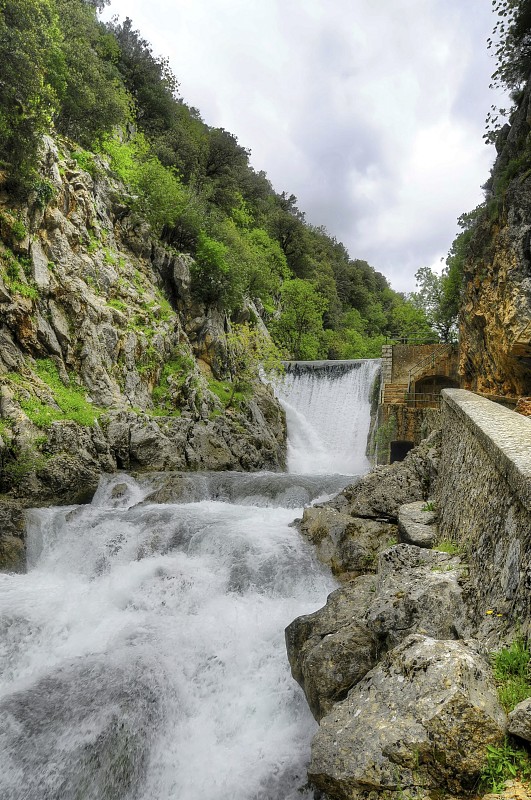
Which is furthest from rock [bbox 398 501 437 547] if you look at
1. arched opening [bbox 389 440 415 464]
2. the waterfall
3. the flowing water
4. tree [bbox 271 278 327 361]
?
tree [bbox 271 278 327 361]

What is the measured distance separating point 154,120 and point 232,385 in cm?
2430

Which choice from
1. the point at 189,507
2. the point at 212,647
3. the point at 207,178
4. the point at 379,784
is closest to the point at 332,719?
→ the point at 379,784

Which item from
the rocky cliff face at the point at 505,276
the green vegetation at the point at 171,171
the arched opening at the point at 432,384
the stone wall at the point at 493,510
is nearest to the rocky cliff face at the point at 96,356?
the green vegetation at the point at 171,171

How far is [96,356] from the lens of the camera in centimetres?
1509

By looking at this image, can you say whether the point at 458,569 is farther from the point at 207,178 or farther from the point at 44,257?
the point at 207,178

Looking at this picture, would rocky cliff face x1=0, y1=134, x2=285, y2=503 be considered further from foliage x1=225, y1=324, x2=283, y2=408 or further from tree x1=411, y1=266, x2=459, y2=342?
tree x1=411, y1=266, x2=459, y2=342

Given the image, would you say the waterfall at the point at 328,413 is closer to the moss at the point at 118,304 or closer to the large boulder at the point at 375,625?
the moss at the point at 118,304

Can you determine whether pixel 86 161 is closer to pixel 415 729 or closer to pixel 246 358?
pixel 246 358

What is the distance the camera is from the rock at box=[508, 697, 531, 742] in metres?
2.55

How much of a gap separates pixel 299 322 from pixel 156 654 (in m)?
32.6

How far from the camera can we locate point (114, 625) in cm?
712

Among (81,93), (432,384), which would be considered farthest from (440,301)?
(81,93)

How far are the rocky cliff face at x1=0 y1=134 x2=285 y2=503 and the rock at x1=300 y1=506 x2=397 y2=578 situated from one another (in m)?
6.79

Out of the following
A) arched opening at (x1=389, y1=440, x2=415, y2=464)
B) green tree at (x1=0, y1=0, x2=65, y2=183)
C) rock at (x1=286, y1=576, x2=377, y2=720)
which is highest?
green tree at (x1=0, y1=0, x2=65, y2=183)
